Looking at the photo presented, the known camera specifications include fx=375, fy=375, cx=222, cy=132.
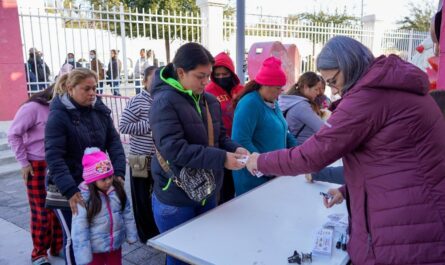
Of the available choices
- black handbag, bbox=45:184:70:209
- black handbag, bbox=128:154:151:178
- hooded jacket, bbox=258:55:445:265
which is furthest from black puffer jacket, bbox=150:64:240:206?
black handbag, bbox=128:154:151:178

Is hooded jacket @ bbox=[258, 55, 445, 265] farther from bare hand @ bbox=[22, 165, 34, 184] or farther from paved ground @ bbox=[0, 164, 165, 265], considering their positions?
bare hand @ bbox=[22, 165, 34, 184]

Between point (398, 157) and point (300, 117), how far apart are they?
2.23 metres

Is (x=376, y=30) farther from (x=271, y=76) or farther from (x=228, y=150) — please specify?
(x=228, y=150)

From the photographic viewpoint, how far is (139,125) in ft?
10.9

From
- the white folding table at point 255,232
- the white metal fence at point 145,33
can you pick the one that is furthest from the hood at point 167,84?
the white metal fence at point 145,33

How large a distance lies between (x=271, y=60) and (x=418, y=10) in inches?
1138

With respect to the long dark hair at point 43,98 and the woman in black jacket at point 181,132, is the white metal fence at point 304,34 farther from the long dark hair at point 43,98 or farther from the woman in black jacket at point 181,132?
the woman in black jacket at point 181,132

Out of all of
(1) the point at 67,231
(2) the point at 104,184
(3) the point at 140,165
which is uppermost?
(2) the point at 104,184

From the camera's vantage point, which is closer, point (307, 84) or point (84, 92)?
point (84, 92)

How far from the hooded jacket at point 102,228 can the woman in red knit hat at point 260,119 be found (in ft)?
3.06

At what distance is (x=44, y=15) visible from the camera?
702cm

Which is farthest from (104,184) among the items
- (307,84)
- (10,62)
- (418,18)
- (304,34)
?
(418,18)

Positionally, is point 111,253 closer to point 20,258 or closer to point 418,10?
point 20,258

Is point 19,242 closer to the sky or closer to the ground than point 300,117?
closer to the ground
